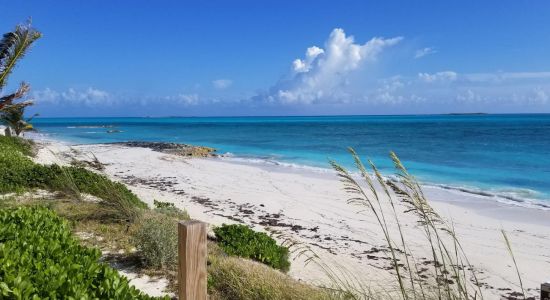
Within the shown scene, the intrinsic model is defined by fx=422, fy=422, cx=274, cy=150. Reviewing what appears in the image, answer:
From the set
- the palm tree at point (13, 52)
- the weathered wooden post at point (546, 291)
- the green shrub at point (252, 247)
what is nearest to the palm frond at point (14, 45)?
the palm tree at point (13, 52)

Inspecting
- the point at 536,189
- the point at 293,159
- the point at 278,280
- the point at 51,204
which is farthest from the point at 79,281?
the point at 293,159

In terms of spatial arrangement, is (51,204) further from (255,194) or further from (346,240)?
(255,194)

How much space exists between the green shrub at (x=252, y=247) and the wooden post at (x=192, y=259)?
4.35 metres

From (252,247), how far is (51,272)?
422 cm

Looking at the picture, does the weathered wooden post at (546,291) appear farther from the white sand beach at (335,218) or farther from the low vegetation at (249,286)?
the white sand beach at (335,218)

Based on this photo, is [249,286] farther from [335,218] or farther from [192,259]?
[335,218]

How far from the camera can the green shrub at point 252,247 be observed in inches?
270

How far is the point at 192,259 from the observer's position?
246cm

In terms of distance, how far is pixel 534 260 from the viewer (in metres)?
8.64

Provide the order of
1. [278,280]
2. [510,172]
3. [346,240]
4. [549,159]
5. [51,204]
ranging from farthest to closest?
[549,159] < [510,172] < [346,240] < [51,204] < [278,280]

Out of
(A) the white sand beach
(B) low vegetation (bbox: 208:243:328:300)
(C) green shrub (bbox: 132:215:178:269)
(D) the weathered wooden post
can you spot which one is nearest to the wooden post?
(B) low vegetation (bbox: 208:243:328:300)

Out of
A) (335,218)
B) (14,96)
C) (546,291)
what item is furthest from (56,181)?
(546,291)

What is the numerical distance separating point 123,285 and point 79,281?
315mm

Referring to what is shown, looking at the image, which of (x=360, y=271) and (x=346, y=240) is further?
(x=346, y=240)
